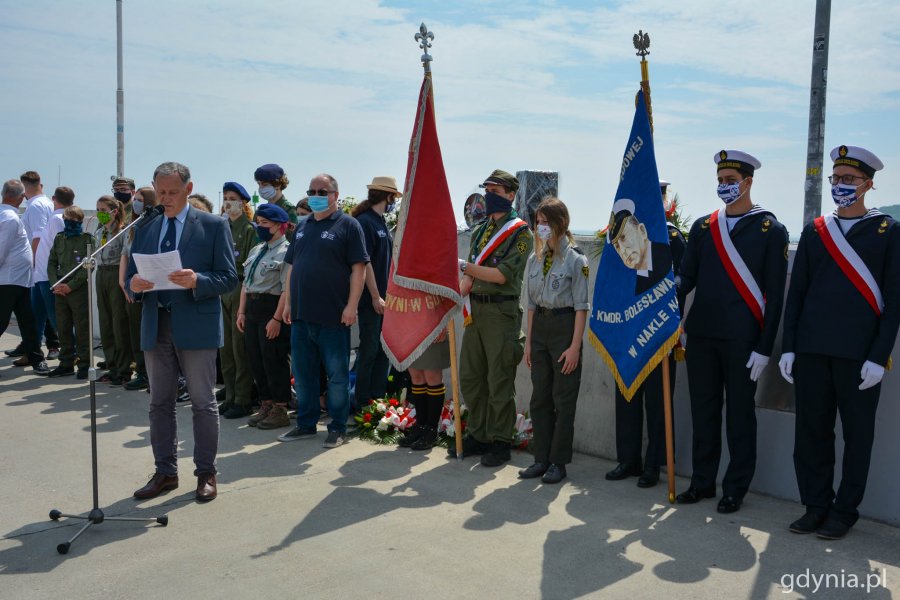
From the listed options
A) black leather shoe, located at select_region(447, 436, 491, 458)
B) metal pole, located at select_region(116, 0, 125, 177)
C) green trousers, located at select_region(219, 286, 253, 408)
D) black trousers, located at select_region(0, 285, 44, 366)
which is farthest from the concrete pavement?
metal pole, located at select_region(116, 0, 125, 177)

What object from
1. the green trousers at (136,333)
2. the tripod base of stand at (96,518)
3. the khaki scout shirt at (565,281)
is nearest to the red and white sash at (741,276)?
the khaki scout shirt at (565,281)

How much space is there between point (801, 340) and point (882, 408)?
692 millimetres

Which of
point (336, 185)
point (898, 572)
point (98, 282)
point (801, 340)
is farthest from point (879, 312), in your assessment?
point (98, 282)

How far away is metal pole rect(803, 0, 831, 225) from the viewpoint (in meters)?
8.11

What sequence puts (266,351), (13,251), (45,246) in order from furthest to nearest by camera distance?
(45,246) → (13,251) → (266,351)

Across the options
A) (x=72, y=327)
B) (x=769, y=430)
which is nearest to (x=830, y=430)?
(x=769, y=430)

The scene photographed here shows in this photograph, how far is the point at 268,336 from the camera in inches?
292

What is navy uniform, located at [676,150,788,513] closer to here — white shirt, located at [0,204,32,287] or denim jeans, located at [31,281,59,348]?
white shirt, located at [0,204,32,287]

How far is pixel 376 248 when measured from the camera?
7.57 meters

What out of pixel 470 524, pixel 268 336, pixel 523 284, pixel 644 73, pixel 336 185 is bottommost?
pixel 470 524

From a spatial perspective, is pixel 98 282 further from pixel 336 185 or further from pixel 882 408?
pixel 882 408

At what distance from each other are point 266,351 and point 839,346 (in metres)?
4.80

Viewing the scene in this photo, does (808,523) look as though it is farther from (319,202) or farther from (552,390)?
(319,202)

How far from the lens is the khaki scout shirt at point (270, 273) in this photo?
7.54 meters
